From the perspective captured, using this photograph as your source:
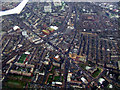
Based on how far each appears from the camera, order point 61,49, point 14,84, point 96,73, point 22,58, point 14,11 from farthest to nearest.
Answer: point 14,11 < point 61,49 < point 22,58 < point 96,73 < point 14,84

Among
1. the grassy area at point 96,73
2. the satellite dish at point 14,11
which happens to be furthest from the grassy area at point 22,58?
the satellite dish at point 14,11

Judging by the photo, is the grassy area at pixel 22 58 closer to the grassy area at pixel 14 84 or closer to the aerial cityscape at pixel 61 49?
the aerial cityscape at pixel 61 49

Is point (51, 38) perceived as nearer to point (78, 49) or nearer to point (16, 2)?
point (78, 49)

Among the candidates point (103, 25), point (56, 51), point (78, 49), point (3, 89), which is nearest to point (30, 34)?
point (56, 51)

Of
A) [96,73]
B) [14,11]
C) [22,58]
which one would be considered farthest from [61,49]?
[14,11]

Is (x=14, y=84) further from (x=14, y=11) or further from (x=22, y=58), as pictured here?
(x=14, y=11)

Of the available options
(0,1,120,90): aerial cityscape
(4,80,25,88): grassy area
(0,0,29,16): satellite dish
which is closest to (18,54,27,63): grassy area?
(0,1,120,90): aerial cityscape

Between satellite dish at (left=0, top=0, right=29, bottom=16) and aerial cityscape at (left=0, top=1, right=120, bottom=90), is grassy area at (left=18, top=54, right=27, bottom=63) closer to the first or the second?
aerial cityscape at (left=0, top=1, right=120, bottom=90)

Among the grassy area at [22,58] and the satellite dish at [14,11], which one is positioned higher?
the satellite dish at [14,11]
